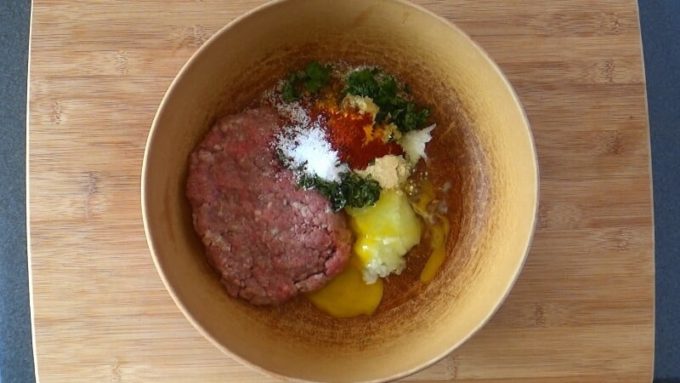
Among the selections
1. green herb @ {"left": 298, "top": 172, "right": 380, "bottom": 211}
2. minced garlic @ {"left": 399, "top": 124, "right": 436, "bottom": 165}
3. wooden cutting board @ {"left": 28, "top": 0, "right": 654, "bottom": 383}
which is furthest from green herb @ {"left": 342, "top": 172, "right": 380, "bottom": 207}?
wooden cutting board @ {"left": 28, "top": 0, "right": 654, "bottom": 383}

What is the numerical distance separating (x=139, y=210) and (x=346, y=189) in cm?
41

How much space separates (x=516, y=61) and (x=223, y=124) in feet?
1.94

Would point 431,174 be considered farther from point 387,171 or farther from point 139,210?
point 139,210

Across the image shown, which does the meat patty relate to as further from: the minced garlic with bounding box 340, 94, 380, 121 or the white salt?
the minced garlic with bounding box 340, 94, 380, 121

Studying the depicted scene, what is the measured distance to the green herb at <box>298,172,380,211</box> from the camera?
143 centimetres

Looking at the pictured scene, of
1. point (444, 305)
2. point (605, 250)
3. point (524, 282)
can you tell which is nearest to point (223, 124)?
point (444, 305)

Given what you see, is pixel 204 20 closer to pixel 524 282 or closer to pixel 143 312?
pixel 143 312

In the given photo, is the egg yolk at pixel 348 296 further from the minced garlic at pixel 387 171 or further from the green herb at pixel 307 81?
the green herb at pixel 307 81

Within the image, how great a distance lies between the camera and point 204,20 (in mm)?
1414

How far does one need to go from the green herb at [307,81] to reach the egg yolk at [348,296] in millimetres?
357

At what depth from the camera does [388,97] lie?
58.1 inches

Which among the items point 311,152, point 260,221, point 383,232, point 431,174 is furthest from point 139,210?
point 431,174

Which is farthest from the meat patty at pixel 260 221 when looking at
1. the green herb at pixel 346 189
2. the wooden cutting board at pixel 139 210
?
the wooden cutting board at pixel 139 210

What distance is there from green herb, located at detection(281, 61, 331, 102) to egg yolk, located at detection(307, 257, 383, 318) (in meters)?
0.36
